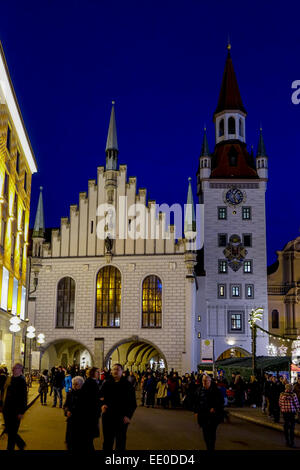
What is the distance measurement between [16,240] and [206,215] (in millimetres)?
25277

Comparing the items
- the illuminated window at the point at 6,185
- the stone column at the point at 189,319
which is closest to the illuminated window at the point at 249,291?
the stone column at the point at 189,319

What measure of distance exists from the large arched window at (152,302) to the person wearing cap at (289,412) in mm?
28323

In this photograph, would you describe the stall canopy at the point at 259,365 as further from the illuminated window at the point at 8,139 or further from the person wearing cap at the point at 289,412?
the illuminated window at the point at 8,139

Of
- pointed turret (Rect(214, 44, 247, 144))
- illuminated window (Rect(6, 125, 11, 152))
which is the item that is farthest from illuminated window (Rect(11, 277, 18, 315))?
pointed turret (Rect(214, 44, 247, 144))

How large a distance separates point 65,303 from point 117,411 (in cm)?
3548

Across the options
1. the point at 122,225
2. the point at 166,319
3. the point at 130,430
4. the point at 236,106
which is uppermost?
the point at 236,106

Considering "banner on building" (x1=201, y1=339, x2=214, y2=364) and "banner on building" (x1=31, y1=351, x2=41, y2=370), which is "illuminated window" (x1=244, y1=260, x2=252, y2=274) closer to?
"banner on building" (x1=201, y1=339, x2=214, y2=364)

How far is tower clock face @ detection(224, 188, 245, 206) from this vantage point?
178 feet

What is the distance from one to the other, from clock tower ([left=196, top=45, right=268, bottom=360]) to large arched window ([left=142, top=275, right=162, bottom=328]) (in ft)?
28.2

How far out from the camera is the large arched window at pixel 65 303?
141ft

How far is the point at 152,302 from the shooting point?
137ft
